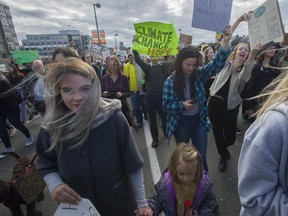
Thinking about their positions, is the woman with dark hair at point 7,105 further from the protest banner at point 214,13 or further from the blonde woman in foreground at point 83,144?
the protest banner at point 214,13

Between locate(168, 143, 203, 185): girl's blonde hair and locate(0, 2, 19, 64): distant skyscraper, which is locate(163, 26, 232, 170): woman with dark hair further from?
locate(0, 2, 19, 64): distant skyscraper

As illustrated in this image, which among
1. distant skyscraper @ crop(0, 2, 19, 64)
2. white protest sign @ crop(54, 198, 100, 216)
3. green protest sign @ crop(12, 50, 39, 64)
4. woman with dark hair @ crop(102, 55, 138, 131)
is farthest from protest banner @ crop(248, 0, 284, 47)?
distant skyscraper @ crop(0, 2, 19, 64)

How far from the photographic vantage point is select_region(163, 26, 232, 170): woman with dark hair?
239cm

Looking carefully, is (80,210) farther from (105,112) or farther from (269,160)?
(269,160)

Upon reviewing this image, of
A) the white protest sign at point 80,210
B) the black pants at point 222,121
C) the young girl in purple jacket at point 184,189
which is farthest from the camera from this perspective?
the black pants at point 222,121

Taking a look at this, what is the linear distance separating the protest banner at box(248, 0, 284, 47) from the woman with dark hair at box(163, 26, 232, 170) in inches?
10.0

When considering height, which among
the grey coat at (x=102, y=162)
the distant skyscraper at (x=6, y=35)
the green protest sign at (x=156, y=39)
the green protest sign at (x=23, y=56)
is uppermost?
the distant skyscraper at (x=6, y=35)

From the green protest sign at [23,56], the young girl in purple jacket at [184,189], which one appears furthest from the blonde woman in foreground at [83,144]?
the green protest sign at [23,56]

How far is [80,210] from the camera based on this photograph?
46.8 inches

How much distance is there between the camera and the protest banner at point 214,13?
245cm

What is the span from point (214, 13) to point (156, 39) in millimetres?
2031

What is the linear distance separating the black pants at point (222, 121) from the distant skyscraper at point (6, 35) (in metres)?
61.6

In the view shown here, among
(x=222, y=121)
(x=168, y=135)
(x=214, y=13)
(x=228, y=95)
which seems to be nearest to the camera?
(x=214, y=13)

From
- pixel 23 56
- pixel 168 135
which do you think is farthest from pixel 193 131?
pixel 23 56
